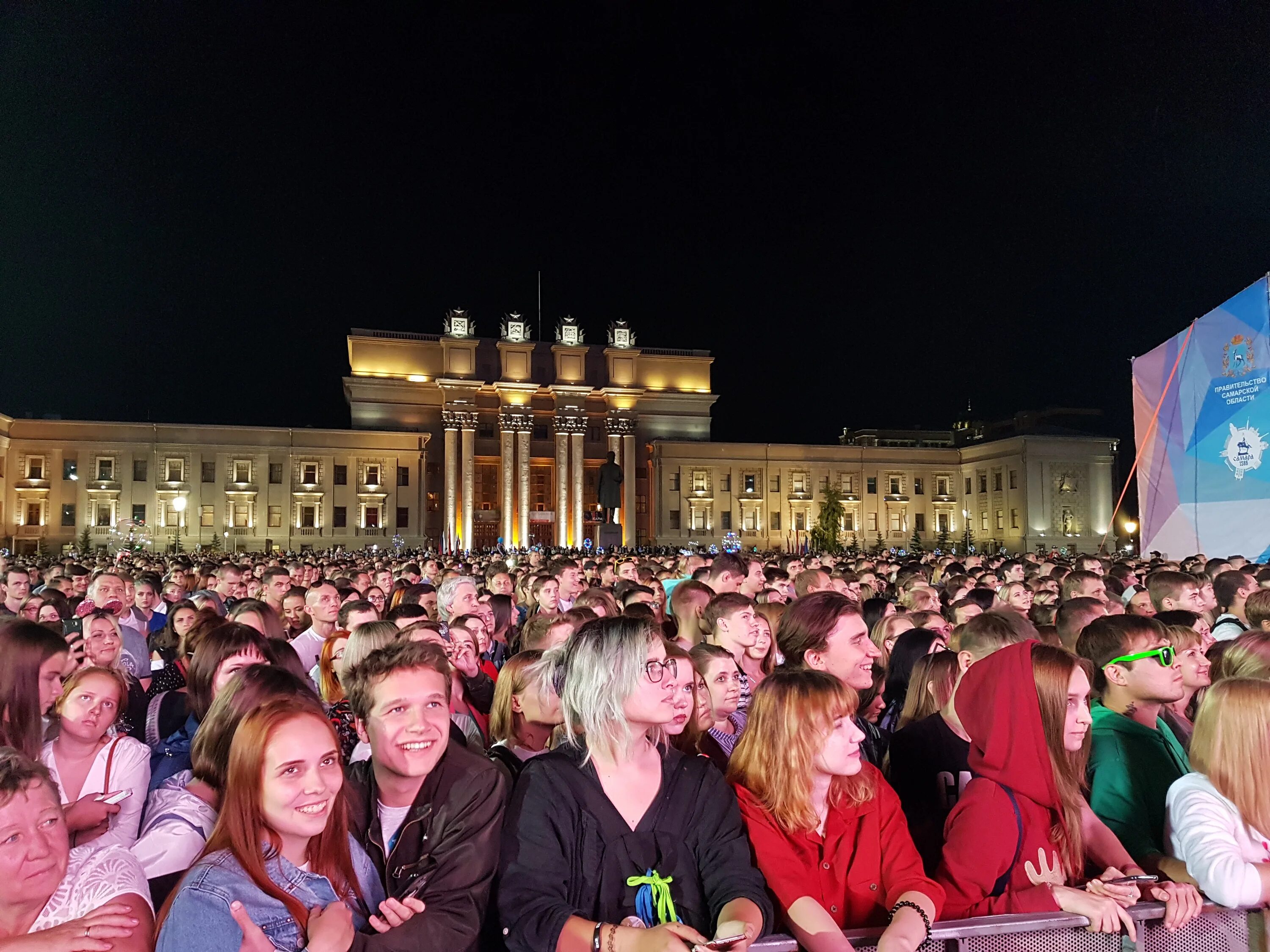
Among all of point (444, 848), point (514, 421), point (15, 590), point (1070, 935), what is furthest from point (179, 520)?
point (1070, 935)

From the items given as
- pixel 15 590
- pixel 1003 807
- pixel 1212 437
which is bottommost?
pixel 1003 807

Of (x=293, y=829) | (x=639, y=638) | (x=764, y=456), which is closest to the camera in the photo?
(x=293, y=829)

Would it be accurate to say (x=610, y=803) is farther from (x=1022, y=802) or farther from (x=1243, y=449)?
(x=1243, y=449)

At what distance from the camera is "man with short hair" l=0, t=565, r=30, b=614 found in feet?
39.7

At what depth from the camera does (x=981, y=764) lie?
349 centimetres

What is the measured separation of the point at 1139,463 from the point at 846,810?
2363 cm

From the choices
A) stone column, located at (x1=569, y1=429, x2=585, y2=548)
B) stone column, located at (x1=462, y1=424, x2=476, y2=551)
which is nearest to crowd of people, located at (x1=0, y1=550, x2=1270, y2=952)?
stone column, located at (x1=462, y1=424, x2=476, y2=551)

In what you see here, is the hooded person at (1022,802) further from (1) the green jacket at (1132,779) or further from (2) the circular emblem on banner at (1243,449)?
(2) the circular emblem on banner at (1243,449)

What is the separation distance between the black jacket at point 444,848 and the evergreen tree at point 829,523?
52.0m

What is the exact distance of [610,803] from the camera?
10.7 ft

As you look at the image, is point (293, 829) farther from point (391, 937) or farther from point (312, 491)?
point (312, 491)

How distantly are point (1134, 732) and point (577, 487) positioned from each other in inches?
2719

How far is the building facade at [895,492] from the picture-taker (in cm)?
7219

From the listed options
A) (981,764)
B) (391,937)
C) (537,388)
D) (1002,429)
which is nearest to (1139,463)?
(981,764)
